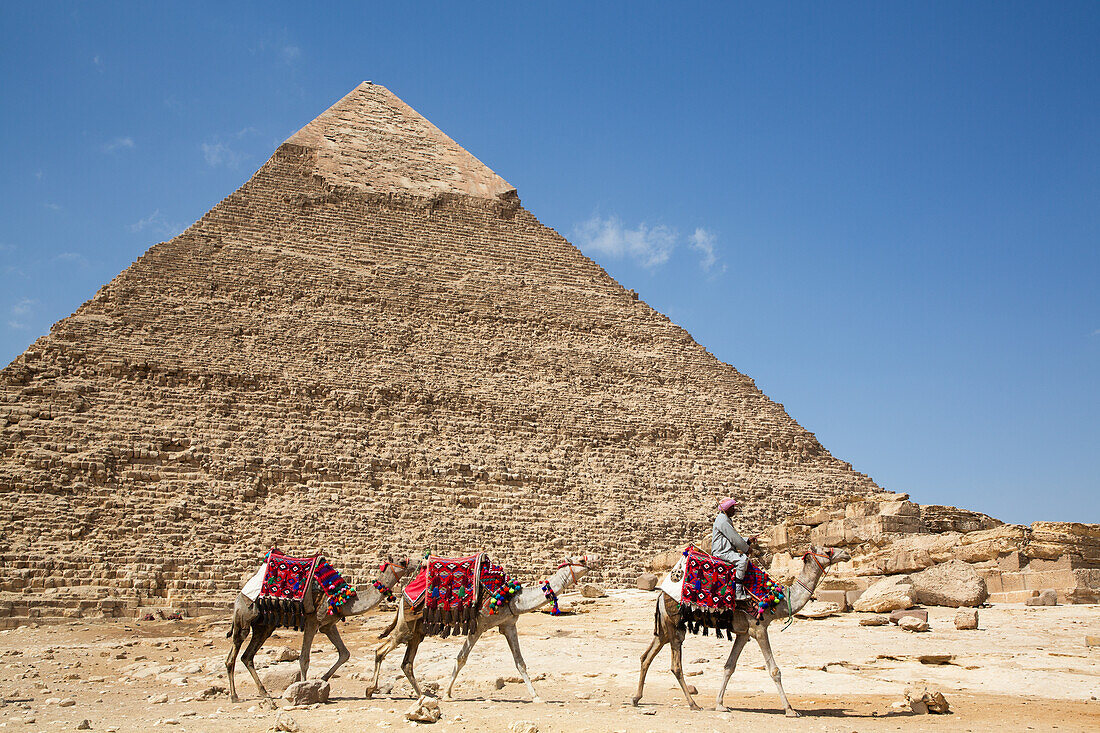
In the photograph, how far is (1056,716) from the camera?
17.7 ft

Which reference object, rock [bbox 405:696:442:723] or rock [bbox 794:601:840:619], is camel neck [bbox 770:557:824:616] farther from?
rock [bbox 794:601:840:619]

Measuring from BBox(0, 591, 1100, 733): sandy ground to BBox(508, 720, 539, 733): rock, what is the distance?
73mm

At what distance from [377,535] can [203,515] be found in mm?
2780

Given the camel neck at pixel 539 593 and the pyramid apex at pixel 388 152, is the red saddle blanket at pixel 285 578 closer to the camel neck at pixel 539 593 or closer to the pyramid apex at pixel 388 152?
the camel neck at pixel 539 593

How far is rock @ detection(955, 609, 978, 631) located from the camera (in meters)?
8.29

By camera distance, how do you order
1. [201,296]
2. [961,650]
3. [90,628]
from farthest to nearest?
1. [201,296]
2. [90,628]
3. [961,650]

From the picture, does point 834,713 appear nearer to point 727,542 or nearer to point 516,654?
point 727,542

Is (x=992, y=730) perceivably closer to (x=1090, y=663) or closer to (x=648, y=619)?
(x=1090, y=663)

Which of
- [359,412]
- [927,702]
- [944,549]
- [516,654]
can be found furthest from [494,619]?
[359,412]

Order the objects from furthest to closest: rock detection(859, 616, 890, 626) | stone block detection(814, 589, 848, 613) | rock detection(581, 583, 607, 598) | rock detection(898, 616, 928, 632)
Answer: rock detection(581, 583, 607, 598)
stone block detection(814, 589, 848, 613)
rock detection(859, 616, 890, 626)
rock detection(898, 616, 928, 632)

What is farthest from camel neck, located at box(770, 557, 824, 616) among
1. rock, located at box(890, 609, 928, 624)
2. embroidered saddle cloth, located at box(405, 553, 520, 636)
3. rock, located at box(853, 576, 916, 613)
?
rock, located at box(853, 576, 916, 613)

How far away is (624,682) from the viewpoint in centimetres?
736

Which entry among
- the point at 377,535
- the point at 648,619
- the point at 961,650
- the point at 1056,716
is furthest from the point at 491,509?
the point at 1056,716

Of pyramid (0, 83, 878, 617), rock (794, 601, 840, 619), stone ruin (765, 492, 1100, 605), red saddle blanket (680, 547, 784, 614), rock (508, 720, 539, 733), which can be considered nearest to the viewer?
rock (508, 720, 539, 733)
